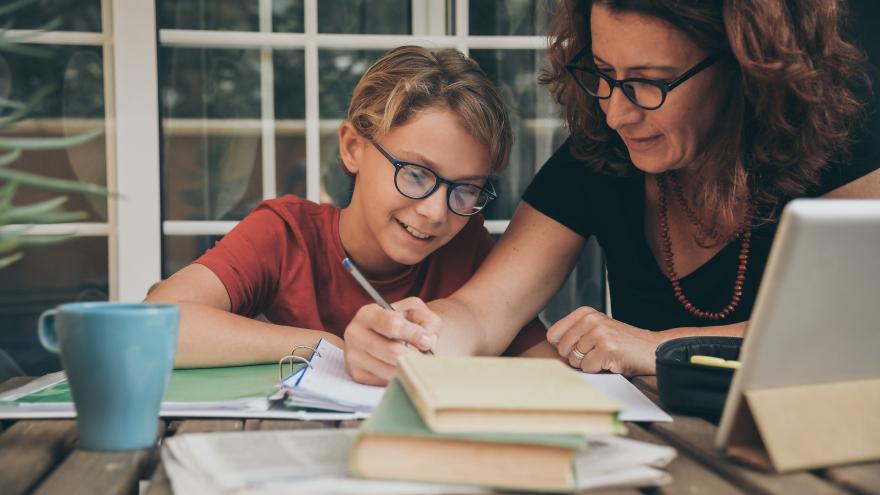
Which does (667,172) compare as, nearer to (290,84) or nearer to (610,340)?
(610,340)

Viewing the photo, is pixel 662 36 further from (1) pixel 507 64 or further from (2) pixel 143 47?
(2) pixel 143 47

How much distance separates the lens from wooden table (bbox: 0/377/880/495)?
0.77m

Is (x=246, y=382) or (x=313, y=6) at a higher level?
(x=313, y=6)

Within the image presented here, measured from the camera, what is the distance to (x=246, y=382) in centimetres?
119

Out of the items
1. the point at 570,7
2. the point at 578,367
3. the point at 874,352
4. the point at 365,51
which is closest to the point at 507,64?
the point at 365,51

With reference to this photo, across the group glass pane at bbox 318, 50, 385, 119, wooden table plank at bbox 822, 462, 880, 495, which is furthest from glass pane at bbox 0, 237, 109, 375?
wooden table plank at bbox 822, 462, 880, 495

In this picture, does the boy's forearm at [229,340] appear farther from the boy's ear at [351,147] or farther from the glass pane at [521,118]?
the glass pane at [521,118]

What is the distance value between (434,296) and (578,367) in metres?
0.55

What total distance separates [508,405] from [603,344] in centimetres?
63

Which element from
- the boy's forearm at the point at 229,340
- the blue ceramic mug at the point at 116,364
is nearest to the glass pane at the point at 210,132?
the boy's forearm at the point at 229,340

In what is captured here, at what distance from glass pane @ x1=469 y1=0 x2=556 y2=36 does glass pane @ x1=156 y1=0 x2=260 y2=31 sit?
2.08 feet

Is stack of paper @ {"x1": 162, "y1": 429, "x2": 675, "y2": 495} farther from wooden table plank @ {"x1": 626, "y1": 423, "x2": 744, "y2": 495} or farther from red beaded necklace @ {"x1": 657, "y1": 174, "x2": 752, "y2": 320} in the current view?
red beaded necklace @ {"x1": 657, "y1": 174, "x2": 752, "y2": 320}

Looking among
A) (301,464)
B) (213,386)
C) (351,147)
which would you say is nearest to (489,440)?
(301,464)

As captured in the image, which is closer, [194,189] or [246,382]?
[246,382]
